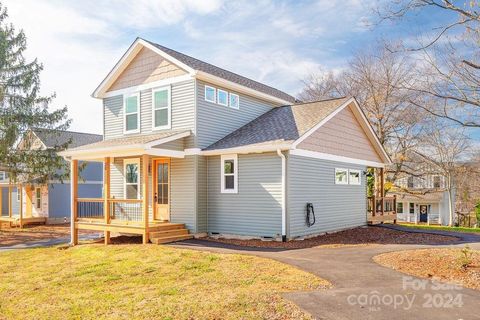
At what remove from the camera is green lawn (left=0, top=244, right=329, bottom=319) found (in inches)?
242

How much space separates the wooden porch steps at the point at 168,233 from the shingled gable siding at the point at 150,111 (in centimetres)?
296

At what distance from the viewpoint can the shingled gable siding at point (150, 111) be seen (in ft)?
47.1

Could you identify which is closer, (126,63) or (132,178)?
(132,178)

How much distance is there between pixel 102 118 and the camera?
17.2 m

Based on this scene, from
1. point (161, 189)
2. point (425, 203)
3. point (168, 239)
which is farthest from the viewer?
point (425, 203)

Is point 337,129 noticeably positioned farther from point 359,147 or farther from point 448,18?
point 448,18

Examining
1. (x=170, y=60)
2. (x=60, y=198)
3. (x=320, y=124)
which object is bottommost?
(x=60, y=198)

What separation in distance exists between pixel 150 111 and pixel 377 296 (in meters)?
11.6

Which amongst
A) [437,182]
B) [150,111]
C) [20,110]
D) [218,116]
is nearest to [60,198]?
[20,110]

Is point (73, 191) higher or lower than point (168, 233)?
higher

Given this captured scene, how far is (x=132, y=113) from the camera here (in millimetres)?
16203

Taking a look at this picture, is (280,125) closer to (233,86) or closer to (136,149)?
(233,86)

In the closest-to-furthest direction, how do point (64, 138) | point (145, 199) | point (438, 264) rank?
point (438, 264) < point (145, 199) < point (64, 138)

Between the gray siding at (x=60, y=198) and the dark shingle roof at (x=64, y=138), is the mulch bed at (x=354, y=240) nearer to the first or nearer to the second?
the dark shingle roof at (x=64, y=138)
